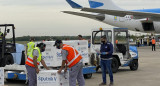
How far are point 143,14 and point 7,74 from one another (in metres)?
22.5

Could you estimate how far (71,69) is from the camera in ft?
24.6

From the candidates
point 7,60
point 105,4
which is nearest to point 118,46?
point 7,60

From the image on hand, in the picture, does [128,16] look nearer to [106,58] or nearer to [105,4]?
[105,4]

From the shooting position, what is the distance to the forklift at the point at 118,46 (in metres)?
13.1

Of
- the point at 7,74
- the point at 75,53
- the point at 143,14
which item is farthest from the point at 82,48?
the point at 143,14

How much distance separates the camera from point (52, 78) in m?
7.32

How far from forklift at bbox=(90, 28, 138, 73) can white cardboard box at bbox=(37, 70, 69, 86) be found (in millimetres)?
5537

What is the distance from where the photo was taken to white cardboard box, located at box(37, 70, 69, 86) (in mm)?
7266

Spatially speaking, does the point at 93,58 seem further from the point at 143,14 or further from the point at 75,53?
the point at 143,14

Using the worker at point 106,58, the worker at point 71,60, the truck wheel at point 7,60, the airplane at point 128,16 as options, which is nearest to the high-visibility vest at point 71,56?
the worker at point 71,60

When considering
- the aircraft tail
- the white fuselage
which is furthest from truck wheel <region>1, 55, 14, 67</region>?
the aircraft tail

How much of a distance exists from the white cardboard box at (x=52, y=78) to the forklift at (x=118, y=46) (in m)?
5.54

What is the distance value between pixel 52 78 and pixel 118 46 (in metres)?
6.92

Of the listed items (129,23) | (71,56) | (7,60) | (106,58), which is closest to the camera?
(71,56)
